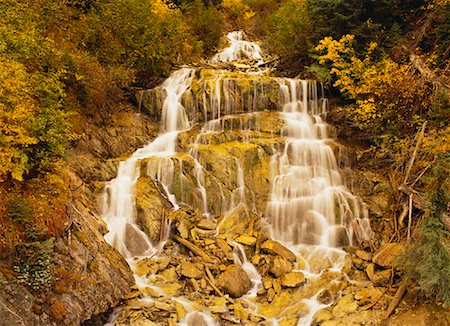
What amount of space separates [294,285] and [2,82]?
826cm

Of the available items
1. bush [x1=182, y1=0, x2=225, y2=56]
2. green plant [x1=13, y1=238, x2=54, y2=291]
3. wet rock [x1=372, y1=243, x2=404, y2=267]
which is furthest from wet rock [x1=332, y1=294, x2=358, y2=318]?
bush [x1=182, y1=0, x2=225, y2=56]

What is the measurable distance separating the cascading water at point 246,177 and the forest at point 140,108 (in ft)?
2.31

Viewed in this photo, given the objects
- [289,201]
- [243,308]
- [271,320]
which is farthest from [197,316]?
[289,201]

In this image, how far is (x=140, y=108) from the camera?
1450 centimetres

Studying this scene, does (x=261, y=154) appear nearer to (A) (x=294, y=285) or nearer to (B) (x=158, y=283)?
(A) (x=294, y=285)

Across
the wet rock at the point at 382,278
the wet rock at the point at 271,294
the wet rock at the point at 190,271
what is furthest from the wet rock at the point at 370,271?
the wet rock at the point at 190,271

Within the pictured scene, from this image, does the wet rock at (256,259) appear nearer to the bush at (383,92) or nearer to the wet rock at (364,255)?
the wet rock at (364,255)

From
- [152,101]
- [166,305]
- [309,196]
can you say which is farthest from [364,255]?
[152,101]

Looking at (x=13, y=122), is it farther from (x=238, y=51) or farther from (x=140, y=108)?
(x=238, y=51)

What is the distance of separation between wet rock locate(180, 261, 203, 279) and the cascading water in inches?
5.0

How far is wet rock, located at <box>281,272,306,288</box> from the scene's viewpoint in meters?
8.45

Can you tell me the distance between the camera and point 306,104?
14695 millimetres

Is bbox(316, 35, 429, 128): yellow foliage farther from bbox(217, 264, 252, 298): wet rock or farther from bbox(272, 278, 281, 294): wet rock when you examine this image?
bbox(217, 264, 252, 298): wet rock

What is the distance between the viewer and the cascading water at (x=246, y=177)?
946cm
